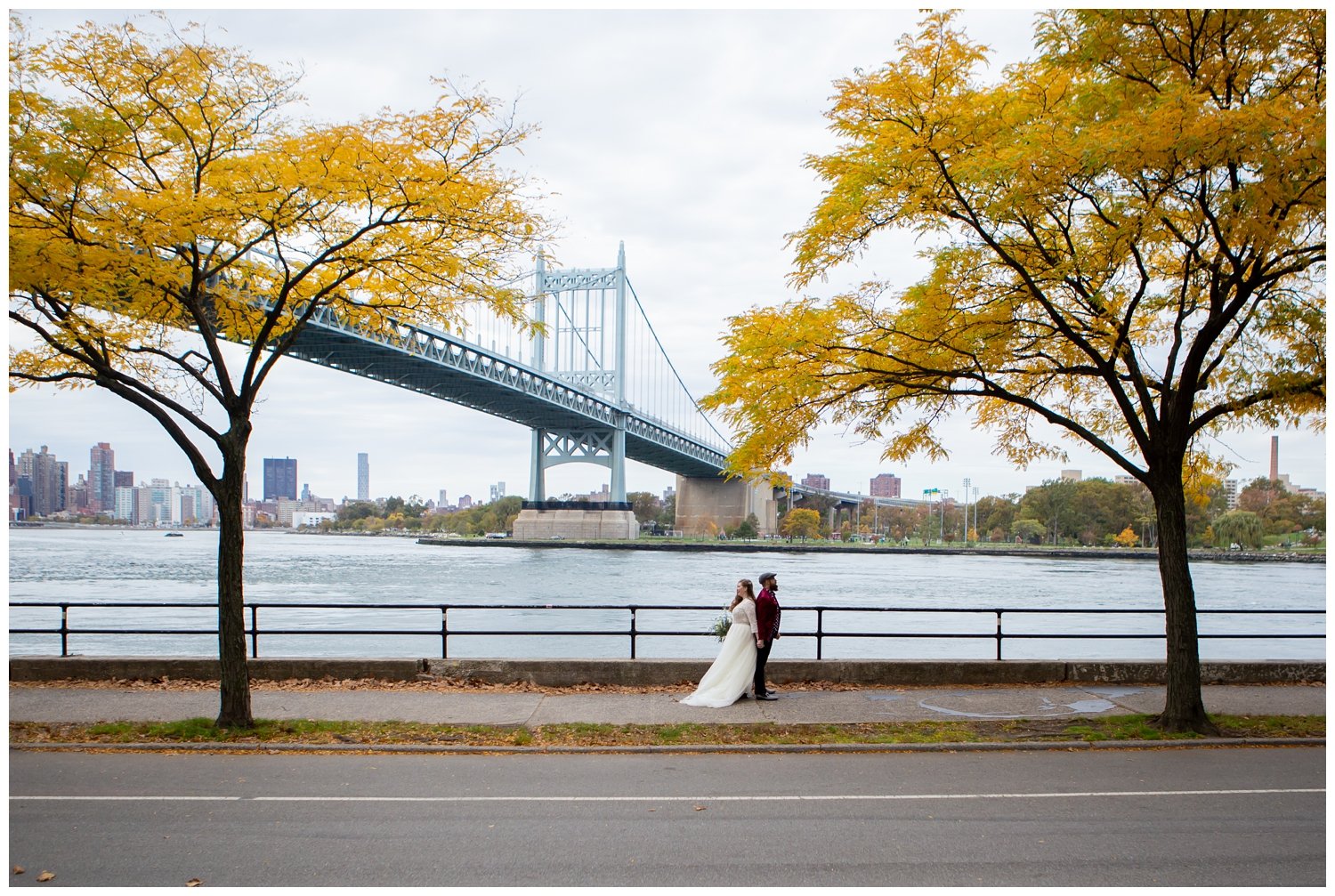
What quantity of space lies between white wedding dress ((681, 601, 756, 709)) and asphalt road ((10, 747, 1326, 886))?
Answer: 2238 millimetres

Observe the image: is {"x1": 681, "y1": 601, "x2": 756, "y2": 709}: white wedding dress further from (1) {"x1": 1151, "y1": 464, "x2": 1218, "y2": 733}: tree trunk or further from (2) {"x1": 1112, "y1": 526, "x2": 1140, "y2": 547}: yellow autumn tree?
(2) {"x1": 1112, "y1": 526, "x2": 1140, "y2": 547}: yellow autumn tree

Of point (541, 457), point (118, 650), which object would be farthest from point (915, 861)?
point (541, 457)

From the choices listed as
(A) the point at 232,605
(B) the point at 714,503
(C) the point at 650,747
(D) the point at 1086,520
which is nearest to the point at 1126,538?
(D) the point at 1086,520

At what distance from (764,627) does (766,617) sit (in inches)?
4.9

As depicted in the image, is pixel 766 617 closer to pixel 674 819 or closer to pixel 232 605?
pixel 674 819

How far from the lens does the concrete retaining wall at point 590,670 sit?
39.6ft

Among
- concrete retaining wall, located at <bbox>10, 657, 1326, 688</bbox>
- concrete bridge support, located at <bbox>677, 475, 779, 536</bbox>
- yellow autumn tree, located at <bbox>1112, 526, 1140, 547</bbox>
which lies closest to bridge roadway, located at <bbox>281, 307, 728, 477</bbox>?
concrete bridge support, located at <bbox>677, 475, 779, 536</bbox>

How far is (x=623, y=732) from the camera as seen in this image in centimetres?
947

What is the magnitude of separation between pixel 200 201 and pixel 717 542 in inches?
4235

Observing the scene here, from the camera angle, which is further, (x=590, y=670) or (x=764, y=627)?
(x=590, y=670)

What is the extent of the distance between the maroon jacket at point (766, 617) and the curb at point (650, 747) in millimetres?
2093

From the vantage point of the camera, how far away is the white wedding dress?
10953 millimetres

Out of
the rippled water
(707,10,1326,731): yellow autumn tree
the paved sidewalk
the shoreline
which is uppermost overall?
(707,10,1326,731): yellow autumn tree

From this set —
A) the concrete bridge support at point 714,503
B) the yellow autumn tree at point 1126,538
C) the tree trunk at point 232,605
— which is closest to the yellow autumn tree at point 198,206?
the tree trunk at point 232,605
